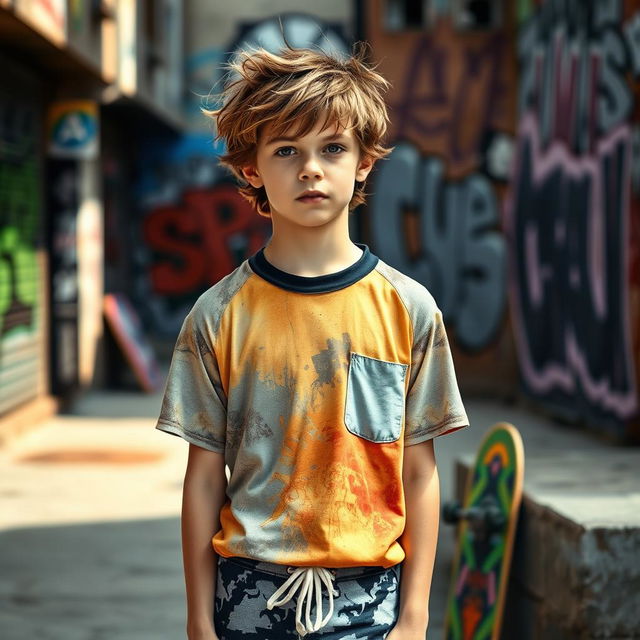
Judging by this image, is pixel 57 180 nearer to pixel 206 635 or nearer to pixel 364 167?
pixel 364 167

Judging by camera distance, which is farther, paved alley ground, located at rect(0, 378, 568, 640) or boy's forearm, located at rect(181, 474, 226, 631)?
paved alley ground, located at rect(0, 378, 568, 640)

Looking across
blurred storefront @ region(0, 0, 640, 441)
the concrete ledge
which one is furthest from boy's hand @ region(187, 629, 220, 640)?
blurred storefront @ region(0, 0, 640, 441)

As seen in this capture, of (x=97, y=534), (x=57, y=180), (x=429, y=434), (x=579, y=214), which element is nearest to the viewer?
(x=429, y=434)

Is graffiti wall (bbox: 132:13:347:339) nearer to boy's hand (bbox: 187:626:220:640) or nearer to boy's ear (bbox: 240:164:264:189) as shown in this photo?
boy's ear (bbox: 240:164:264:189)

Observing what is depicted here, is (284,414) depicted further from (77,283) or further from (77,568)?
(77,283)

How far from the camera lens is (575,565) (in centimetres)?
354

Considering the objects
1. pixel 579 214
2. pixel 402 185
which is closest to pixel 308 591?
pixel 579 214

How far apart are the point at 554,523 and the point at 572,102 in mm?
7205

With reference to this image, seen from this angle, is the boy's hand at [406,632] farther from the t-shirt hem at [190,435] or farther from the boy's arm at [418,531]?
the t-shirt hem at [190,435]

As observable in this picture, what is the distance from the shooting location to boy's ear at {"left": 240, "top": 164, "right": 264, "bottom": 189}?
7.02 feet

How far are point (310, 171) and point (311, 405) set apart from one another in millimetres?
422

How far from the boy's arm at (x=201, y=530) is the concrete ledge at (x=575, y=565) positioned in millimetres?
1776

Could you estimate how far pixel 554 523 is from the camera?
3709mm

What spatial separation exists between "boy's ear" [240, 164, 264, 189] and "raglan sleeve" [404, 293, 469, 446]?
39 cm
